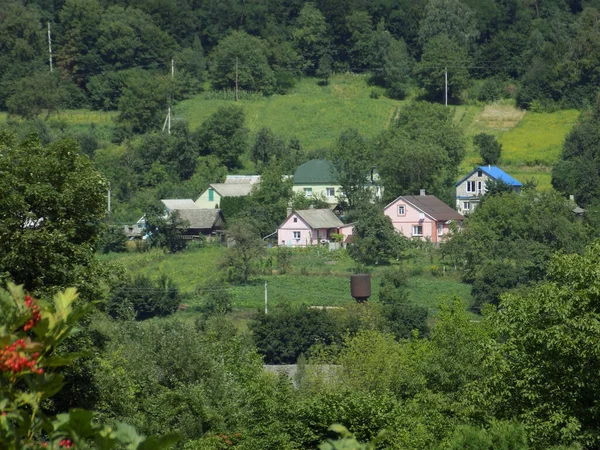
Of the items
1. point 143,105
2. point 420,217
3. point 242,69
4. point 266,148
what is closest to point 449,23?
point 242,69

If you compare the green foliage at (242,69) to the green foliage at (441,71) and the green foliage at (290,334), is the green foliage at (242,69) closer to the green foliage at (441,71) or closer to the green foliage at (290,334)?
the green foliage at (441,71)

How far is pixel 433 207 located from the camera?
57062 mm

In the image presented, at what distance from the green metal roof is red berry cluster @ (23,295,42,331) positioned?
58.2m

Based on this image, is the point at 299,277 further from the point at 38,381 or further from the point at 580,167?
the point at 38,381

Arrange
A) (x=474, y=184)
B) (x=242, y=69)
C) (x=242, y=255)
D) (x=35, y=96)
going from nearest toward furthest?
(x=242, y=255) < (x=474, y=184) < (x=35, y=96) < (x=242, y=69)

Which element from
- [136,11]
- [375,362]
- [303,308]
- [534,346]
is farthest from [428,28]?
[534,346]

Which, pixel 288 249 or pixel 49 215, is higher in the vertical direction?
pixel 49 215

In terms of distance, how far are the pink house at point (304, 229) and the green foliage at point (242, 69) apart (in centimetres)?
2548

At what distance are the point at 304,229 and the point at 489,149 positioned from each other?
1526 centimetres

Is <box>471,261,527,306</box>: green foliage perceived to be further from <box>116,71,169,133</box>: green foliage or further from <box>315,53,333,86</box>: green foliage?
<box>315,53,333,86</box>: green foliage

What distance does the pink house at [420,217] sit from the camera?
183ft

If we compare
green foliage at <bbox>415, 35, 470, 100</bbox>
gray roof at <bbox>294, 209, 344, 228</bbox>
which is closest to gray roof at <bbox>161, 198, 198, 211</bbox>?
gray roof at <bbox>294, 209, 344, 228</bbox>

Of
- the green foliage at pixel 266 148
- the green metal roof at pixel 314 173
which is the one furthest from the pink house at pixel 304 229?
the green foliage at pixel 266 148

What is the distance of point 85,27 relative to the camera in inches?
3374
